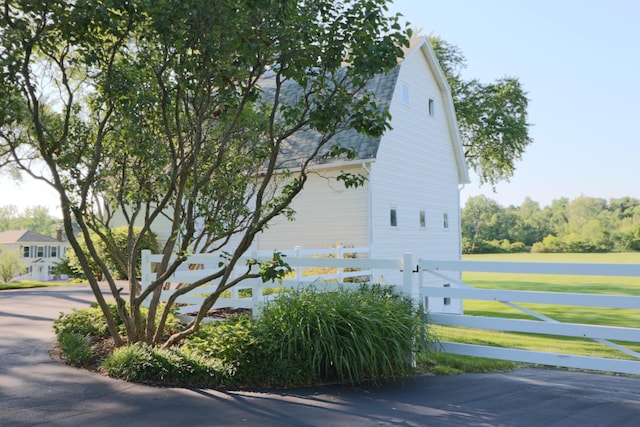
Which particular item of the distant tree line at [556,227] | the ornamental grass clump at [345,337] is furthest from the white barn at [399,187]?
the distant tree line at [556,227]

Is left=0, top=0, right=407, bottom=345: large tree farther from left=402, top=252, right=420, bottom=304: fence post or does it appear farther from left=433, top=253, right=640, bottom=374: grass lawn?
left=433, top=253, right=640, bottom=374: grass lawn

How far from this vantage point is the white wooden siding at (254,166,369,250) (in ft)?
54.6

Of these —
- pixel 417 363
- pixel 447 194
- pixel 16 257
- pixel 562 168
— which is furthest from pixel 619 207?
pixel 417 363

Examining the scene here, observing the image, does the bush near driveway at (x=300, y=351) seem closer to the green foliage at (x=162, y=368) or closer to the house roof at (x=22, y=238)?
the green foliage at (x=162, y=368)

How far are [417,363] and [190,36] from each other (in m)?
4.96

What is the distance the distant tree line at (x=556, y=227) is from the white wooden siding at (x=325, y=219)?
4249 cm

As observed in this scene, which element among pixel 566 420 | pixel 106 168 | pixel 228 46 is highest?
pixel 228 46

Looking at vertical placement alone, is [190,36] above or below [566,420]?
above

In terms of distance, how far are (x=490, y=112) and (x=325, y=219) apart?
1565 cm

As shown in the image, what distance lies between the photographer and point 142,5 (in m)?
6.35

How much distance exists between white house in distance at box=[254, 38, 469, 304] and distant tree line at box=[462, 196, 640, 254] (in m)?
37.7

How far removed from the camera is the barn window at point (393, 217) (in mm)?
17655

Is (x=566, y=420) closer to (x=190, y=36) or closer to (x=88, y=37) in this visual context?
(x=190, y=36)

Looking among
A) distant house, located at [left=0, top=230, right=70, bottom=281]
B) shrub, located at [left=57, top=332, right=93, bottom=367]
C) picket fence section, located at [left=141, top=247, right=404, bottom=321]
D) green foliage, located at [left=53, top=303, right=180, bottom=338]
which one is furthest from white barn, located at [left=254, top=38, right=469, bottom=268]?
distant house, located at [left=0, top=230, right=70, bottom=281]
